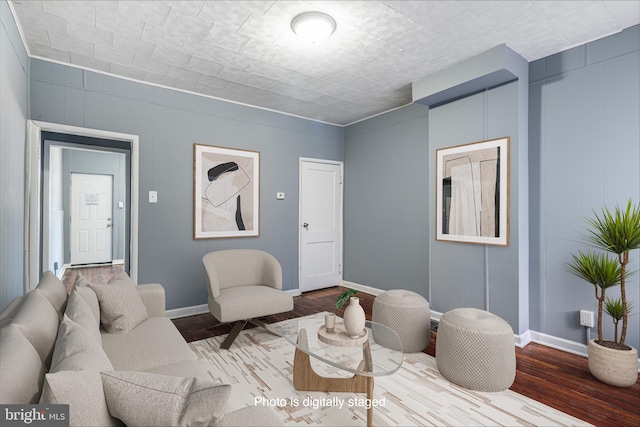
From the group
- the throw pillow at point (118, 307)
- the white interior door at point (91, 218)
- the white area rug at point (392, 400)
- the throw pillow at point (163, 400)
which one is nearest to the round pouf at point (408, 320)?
the white area rug at point (392, 400)

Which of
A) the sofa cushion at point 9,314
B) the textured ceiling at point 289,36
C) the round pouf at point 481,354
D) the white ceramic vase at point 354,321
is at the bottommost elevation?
the round pouf at point 481,354

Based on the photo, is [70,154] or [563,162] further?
[70,154]

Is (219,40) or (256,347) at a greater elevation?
(219,40)

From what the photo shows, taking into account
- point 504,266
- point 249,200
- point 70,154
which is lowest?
point 504,266

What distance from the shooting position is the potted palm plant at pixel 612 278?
2232 millimetres

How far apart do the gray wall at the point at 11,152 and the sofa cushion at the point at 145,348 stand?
89 centimetres

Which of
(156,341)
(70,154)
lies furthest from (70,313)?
(70,154)

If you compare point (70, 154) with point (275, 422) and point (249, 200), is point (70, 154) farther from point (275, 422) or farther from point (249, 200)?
point (275, 422)

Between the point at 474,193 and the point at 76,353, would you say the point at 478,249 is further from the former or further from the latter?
the point at 76,353

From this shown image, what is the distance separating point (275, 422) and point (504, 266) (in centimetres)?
267

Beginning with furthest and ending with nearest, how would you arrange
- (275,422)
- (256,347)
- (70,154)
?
1. (70,154)
2. (256,347)
3. (275,422)

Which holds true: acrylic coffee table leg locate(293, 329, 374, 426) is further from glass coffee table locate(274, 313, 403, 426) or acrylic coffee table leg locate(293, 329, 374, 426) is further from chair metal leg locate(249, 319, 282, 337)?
chair metal leg locate(249, 319, 282, 337)

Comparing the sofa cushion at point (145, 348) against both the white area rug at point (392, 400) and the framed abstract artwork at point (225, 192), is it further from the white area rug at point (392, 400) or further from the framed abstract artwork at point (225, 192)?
the framed abstract artwork at point (225, 192)

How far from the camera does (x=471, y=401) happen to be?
2.08 m
